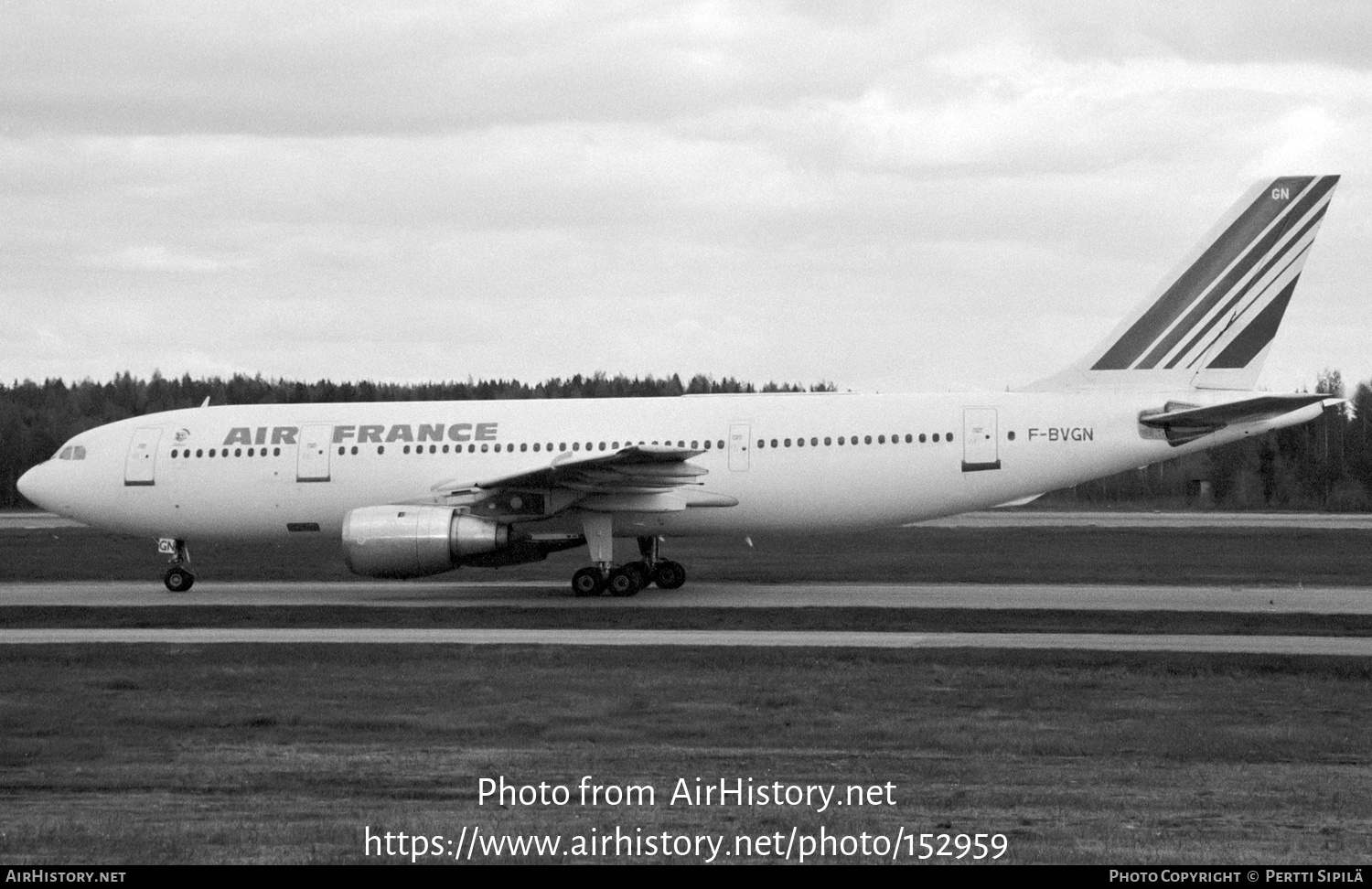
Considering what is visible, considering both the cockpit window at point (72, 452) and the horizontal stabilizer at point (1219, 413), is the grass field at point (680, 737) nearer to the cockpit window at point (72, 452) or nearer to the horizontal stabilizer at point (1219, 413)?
the horizontal stabilizer at point (1219, 413)

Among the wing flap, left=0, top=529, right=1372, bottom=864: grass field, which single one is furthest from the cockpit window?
the wing flap

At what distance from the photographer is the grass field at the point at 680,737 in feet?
32.1

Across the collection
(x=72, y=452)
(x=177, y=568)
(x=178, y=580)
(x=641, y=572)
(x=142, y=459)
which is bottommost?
(x=641, y=572)

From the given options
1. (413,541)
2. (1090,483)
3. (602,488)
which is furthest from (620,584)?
(1090,483)

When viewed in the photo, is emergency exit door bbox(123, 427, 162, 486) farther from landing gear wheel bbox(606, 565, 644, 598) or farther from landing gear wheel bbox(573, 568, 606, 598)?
landing gear wheel bbox(606, 565, 644, 598)

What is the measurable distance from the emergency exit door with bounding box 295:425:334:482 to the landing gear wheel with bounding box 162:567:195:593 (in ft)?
9.55

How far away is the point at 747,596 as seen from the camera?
26.5 meters

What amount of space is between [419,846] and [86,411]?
72.4 meters

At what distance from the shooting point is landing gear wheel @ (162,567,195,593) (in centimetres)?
2898

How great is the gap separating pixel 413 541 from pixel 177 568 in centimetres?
649

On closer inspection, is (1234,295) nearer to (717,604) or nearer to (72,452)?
(717,604)

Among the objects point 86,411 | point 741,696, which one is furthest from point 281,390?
point 741,696

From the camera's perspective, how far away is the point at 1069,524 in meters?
47.1

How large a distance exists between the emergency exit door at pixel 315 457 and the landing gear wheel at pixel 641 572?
5.68 m
